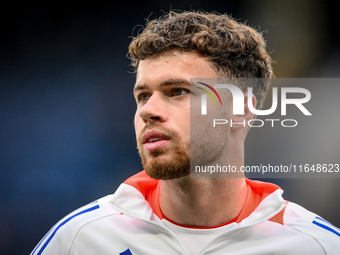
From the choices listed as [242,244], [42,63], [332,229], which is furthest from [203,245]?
[42,63]

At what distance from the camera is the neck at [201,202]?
3.98 feet

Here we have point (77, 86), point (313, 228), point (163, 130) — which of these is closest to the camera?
point (163, 130)

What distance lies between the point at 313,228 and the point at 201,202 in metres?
0.41

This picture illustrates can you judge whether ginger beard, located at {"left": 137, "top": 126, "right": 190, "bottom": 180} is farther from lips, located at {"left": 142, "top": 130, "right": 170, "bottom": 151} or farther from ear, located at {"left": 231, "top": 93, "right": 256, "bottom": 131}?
ear, located at {"left": 231, "top": 93, "right": 256, "bottom": 131}

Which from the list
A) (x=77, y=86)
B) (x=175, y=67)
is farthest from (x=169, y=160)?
(x=77, y=86)

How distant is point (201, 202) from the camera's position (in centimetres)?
122

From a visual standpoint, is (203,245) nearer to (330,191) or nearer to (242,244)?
(242,244)

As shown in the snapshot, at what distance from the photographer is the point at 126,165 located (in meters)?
2.82

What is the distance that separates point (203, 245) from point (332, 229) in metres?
0.49

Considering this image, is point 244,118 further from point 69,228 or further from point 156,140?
point 69,228

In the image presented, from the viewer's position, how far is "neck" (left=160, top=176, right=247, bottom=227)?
1212 mm

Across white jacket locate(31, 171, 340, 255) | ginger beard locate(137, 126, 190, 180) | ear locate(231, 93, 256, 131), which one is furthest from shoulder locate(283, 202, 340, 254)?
ginger beard locate(137, 126, 190, 180)

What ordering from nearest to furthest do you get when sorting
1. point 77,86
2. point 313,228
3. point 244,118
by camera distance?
point 313,228 → point 244,118 → point 77,86

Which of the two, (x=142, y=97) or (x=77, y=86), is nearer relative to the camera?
(x=142, y=97)
